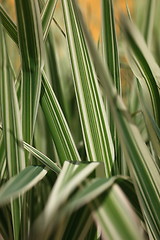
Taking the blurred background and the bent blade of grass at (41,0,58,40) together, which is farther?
the blurred background

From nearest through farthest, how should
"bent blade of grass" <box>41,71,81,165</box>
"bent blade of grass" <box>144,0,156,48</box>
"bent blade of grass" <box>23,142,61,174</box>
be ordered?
"bent blade of grass" <box>23,142,61,174</box>, "bent blade of grass" <box>41,71,81,165</box>, "bent blade of grass" <box>144,0,156,48</box>

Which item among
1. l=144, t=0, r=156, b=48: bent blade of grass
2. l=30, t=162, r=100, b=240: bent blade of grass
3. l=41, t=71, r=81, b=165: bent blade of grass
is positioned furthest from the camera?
l=144, t=0, r=156, b=48: bent blade of grass

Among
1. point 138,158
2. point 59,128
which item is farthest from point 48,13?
point 138,158

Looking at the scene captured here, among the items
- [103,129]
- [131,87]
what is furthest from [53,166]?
[131,87]

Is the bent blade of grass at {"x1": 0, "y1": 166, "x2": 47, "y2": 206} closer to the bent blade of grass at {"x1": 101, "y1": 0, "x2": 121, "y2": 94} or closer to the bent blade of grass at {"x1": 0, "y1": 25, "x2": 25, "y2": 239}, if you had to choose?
the bent blade of grass at {"x1": 0, "y1": 25, "x2": 25, "y2": 239}

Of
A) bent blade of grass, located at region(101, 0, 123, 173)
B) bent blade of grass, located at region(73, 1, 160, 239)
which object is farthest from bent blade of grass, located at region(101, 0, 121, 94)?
bent blade of grass, located at region(73, 1, 160, 239)

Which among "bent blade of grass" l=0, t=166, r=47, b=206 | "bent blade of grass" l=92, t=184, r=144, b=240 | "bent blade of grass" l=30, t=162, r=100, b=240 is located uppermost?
"bent blade of grass" l=0, t=166, r=47, b=206

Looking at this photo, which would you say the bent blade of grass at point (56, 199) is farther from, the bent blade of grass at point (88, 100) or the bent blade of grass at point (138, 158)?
the bent blade of grass at point (88, 100)

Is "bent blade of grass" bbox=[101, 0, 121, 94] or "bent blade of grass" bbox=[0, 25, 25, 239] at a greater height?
"bent blade of grass" bbox=[101, 0, 121, 94]
